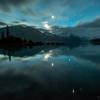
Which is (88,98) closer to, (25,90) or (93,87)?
(93,87)

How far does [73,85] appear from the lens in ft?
51.5

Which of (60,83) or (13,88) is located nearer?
(13,88)

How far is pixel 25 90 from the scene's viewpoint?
14234 mm

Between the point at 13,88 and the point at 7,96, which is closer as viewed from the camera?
the point at 7,96

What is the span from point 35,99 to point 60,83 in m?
4.99

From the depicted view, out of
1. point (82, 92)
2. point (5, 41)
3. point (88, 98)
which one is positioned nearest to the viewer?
point (88, 98)

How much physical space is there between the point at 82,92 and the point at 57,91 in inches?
70.5

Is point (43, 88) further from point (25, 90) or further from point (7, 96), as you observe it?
point (7, 96)

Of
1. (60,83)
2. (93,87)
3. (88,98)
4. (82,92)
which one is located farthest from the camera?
(60,83)

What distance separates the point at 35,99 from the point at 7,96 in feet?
6.69

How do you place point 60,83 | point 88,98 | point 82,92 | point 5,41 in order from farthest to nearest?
point 5,41
point 60,83
point 82,92
point 88,98

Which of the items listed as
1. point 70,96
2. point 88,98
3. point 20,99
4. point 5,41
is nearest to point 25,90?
point 20,99

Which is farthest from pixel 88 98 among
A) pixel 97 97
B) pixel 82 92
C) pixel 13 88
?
pixel 13 88

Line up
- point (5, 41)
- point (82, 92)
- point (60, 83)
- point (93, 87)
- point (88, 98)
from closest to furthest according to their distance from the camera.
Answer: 1. point (88, 98)
2. point (82, 92)
3. point (93, 87)
4. point (60, 83)
5. point (5, 41)
